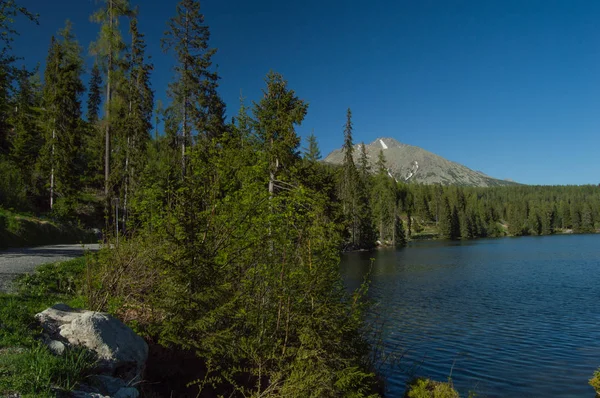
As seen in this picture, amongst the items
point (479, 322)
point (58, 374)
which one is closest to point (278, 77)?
point (479, 322)

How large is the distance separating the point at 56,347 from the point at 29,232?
19.3m

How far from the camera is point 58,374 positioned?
4.92 meters

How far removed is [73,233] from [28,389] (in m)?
25.2

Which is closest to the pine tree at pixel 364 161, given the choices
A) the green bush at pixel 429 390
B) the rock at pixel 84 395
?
the green bush at pixel 429 390

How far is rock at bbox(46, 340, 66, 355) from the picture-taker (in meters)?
5.59

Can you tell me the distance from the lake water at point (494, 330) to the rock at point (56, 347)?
840 cm

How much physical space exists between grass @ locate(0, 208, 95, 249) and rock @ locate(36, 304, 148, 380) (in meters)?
12.9

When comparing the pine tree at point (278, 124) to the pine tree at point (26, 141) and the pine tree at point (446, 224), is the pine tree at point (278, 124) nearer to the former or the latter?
the pine tree at point (26, 141)

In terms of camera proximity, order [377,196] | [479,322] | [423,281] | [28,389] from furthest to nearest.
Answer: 1. [377,196]
2. [423,281]
3. [479,322]
4. [28,389]

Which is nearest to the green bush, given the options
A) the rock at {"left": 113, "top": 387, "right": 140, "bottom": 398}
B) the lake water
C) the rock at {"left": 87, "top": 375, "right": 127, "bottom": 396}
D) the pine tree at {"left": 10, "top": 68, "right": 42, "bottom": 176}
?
the lake water

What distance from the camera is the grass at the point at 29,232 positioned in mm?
19677

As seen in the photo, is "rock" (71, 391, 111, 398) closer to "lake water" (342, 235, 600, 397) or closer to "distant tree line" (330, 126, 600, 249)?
"lake water" (342, 235, 600, 397)

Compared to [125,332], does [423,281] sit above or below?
below

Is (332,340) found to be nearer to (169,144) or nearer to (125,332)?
(125,332)
